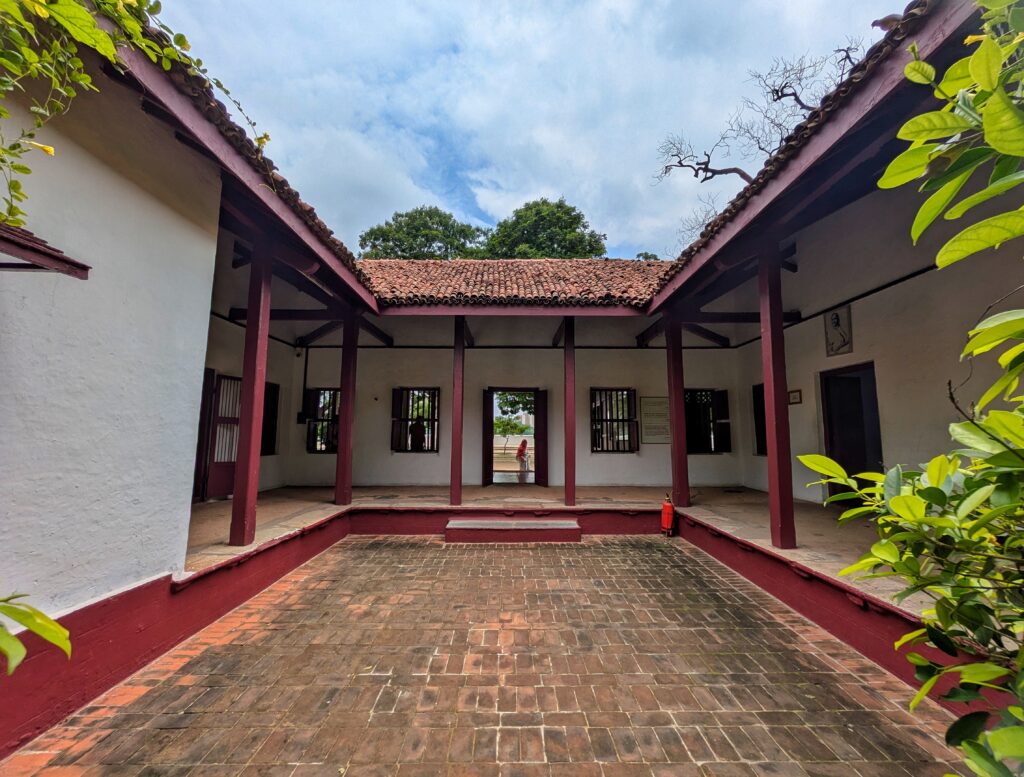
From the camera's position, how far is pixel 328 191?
1147 inches

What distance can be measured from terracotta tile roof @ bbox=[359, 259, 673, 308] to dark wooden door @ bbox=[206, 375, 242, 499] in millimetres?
2758

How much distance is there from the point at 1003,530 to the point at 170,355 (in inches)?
159

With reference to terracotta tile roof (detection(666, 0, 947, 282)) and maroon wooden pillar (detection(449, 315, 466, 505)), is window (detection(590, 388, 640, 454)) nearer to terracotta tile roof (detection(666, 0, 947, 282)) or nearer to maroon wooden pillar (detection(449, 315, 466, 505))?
maroon wooden pillar (detection(449, 315, 466, 505))

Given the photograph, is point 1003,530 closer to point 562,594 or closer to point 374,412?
point 562,594

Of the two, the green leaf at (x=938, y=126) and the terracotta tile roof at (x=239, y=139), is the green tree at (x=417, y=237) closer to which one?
the terracotta tile roof at (x=239, y=139)

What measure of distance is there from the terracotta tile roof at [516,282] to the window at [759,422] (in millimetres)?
2796

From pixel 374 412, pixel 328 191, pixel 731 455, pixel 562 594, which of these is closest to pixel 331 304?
pixel 374 412

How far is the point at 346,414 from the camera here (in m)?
6.16

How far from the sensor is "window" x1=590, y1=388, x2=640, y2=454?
26.9ft

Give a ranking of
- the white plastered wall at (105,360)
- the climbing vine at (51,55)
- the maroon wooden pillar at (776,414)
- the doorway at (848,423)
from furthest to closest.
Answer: the doorway at (848,423) < the maroon wooden pillar at (776,414) < the white plastered wall at (105,360) < the climbing vine at (51,55)

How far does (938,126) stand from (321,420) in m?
8.81

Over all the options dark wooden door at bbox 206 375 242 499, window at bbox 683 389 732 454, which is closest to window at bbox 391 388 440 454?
dark wooden door at bbox 206 375 242 499

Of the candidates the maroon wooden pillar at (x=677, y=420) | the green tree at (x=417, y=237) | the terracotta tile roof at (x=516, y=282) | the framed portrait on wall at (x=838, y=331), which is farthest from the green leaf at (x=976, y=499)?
the green tree at (x=417, y=237)

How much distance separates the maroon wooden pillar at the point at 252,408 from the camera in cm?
381
